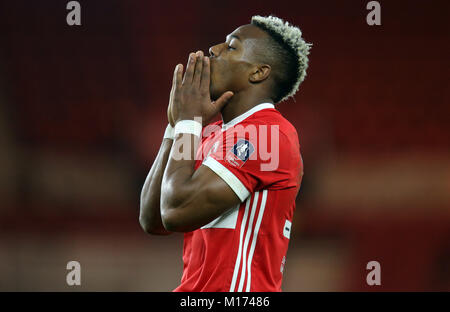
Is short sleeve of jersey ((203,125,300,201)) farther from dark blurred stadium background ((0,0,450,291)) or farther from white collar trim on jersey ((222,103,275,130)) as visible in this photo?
dark blurred stadium background ((0,0,450,291))

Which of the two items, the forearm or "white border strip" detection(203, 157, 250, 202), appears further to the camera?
the forearm

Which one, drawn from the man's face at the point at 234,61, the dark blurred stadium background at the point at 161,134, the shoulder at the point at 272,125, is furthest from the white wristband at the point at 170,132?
the dark blurred stadium background at the point at 161,134

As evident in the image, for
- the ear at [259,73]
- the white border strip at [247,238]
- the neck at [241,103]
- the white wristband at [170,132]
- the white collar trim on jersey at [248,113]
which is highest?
the ear at [259,73]

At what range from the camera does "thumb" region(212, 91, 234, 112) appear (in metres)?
1.85

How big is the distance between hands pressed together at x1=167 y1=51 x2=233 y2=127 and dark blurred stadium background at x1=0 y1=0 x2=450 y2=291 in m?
2.54

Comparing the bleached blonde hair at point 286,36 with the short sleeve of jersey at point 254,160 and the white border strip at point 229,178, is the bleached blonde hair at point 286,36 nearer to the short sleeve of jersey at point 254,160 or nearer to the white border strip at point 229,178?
the short sleeve of jersey at point 254,160

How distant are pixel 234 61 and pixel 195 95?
0.23m

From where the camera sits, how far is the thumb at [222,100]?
185 cm

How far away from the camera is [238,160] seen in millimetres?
1674

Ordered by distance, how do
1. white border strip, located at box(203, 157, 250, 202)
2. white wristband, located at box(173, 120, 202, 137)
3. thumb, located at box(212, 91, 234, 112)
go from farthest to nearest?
thumb, located at box(212, 91, 234, 112) → white wristband, located at box(173, 120, 202, 137) → white border strip, located at box(203, 157, 250, 202)

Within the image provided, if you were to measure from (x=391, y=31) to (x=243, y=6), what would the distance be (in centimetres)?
125

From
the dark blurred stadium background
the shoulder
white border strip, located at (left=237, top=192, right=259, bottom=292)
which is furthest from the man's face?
the dark blurred stadium background

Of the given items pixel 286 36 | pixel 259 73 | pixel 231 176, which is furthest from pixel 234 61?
pixel 231 176

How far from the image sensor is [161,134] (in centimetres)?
440
